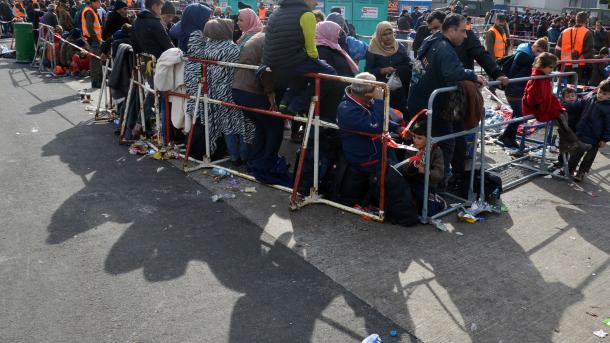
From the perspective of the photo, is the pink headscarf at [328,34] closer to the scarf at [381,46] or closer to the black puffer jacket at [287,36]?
the black puffer jacket at [287,36]

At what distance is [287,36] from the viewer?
5.72 metres

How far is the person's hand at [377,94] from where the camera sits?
214 inches

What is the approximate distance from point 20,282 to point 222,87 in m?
3.28

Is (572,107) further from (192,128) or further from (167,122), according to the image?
(167,122)

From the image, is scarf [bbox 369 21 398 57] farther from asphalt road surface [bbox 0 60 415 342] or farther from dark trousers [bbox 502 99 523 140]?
asphalt road surface [bbox 0 60 415 342]

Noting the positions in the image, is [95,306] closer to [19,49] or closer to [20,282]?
[20,282]

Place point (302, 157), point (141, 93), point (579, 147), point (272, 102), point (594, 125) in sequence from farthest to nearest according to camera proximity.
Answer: point (141, 93)
point (594, 125)
point (579, 147)
point (272, 102)
point (302, 157)

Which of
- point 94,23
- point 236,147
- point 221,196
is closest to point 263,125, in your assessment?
point 236,147

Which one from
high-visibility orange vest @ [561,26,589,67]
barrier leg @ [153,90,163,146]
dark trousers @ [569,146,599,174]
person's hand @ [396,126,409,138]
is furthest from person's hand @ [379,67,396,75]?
high-visibility orange vest @ [561,26,589,67]

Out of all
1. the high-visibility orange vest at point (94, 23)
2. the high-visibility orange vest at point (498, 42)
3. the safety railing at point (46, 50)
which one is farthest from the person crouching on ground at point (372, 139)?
the safety railing at point (46, 50)

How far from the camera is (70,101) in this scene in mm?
11719

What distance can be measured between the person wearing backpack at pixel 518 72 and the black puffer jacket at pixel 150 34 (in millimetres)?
4818

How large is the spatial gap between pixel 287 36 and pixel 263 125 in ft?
4.20

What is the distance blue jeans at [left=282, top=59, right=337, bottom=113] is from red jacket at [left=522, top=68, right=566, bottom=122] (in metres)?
2.44
